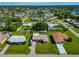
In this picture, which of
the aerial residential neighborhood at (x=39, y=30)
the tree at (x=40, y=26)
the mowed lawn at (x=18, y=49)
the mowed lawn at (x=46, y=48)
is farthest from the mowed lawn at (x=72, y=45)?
the mowed lawn at (x=18, y=49)

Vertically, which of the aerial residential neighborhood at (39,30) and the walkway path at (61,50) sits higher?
the aerial residential neighborhood at (39,30)

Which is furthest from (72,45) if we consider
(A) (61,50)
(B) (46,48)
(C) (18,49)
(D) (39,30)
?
(C) (18,49)

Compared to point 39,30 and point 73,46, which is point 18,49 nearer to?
point 39,30

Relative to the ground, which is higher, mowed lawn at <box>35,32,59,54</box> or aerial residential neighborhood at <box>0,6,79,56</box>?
aerial residential neighborhood at <box>0,6,79,56</box>

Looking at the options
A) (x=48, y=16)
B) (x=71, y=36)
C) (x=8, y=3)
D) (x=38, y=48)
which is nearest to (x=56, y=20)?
(x=48, y=16)

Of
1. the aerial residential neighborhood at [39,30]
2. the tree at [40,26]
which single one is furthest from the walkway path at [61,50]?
the tree at [40,26]

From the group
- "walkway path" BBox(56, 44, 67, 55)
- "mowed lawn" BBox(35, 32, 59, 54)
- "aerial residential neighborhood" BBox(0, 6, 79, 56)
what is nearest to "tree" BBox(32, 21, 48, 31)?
"aerial residential neighborhood" BBox(0, 6, 79, 56)

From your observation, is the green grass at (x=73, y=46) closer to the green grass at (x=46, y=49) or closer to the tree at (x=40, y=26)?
the green grass at (x=46, y=49)

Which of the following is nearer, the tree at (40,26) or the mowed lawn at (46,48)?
the mowed lawn at (46,48)

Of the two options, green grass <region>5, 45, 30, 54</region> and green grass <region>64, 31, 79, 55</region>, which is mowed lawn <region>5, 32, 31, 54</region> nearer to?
green grass <region>5, 45, 30, 54</region>
